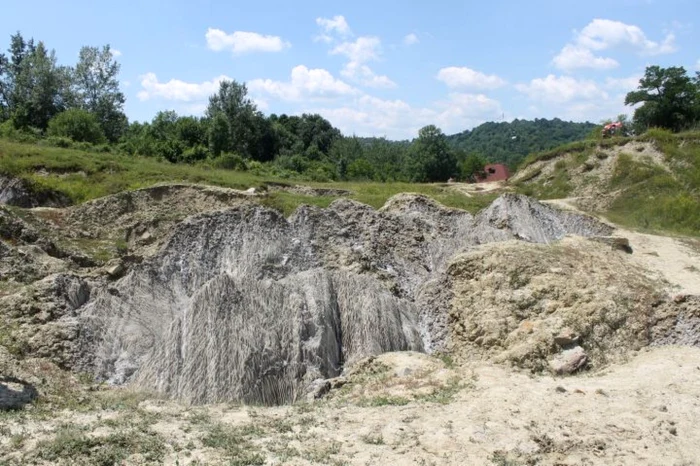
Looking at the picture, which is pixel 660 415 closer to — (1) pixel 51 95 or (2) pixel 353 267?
(2) pixel 353 267

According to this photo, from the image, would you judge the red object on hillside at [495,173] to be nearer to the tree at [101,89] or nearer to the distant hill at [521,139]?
the tree at [101,89]

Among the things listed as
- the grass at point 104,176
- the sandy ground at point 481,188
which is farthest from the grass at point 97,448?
the sandy ground at point 481,188

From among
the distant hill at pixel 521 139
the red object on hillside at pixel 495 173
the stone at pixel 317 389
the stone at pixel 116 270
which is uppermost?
the distant hill at pixel 521 139

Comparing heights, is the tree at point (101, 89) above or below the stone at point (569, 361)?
above

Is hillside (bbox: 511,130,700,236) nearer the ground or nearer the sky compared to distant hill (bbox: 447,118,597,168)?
nearer the ground

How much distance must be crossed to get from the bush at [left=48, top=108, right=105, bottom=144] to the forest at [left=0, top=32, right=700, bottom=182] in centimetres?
6

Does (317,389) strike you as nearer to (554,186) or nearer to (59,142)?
(554,186)

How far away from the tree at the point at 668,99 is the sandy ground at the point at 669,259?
23.7 m

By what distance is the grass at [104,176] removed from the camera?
893 inches

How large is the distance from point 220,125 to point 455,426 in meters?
50.8

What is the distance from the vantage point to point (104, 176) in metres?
25.0

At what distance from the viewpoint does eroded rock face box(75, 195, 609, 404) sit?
9805mm

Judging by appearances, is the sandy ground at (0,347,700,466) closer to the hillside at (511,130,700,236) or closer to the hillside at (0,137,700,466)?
the hillside at (0,137,700,466)

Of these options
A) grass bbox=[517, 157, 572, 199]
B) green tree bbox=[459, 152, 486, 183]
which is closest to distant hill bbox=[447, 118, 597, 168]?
green tree bbox=[459, 152, 486, 183]
